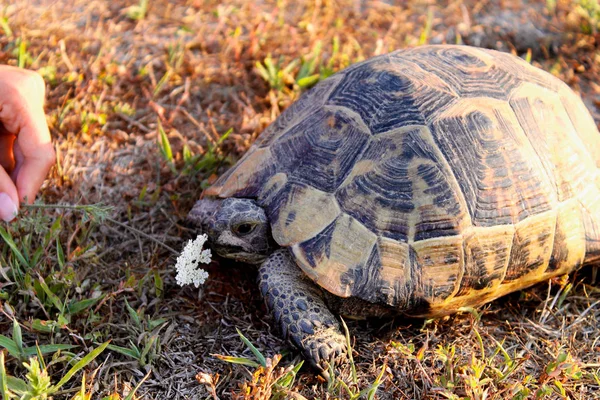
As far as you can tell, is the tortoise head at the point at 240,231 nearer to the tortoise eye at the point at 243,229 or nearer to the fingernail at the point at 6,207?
the tortoise eye at the point at 243,229

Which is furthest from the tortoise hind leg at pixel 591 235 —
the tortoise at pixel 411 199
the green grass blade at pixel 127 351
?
the green grass blade at pixel 127 351

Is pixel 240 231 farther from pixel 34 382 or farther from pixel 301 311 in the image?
pixel 34 382

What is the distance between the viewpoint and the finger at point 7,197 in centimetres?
247

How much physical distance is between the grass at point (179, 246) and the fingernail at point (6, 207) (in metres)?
0.15

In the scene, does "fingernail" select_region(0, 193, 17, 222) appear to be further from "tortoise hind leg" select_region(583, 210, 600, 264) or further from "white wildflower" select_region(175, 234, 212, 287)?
"tortoise hind leg" select_region(583, 210, 600, 264)

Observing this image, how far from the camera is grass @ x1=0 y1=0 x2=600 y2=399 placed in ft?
8.03

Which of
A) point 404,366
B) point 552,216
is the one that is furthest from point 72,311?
point 552,216

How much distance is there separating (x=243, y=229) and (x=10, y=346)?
114cm

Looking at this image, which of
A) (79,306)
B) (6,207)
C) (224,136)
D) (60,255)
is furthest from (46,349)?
(224,136)

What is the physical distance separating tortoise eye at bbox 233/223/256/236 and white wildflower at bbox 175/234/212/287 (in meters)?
0.17

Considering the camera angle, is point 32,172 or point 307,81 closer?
point 32,172

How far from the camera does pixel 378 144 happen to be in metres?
2.67

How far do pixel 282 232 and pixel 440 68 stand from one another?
1198 millimetres

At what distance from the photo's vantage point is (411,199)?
8.51ft
